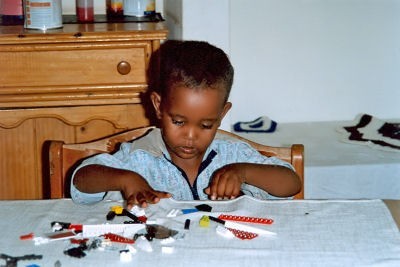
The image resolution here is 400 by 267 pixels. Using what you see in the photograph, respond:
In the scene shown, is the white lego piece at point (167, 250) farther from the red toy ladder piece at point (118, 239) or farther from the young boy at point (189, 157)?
the young boy at point (189, 157)

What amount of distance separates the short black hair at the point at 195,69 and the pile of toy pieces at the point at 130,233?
0.32 m

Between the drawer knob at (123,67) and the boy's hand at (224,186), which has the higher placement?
the drawer knob at (123,67)

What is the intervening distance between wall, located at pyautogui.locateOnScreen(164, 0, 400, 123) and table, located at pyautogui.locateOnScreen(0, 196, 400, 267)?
1.61 meters

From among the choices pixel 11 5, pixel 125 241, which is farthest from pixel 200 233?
pixel 11 5

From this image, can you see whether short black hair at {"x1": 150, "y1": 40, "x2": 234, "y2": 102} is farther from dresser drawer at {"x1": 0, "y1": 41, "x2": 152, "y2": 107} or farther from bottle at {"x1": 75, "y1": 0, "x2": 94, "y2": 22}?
bottle at {"x1": 75, "y1": 0, "x2": 94, "y2": 22}

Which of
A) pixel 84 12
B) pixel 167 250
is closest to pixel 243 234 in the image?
pixel 167 250

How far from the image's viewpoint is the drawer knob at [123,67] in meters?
1.93

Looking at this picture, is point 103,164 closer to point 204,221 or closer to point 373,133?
point 204,221

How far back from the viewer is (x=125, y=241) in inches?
37.3

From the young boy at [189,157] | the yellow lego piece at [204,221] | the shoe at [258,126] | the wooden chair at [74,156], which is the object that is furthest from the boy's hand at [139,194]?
the shoe at [258,126]

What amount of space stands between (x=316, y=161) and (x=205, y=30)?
0.66m

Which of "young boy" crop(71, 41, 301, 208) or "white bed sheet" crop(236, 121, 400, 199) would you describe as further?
"white bed sheet" crop(236, 121, 400, 199)

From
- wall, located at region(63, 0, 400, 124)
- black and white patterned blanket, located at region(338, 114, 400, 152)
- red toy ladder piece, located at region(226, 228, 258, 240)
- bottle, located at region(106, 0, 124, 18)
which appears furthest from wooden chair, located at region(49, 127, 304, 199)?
wall, located at region(63, 0, 400, 124)

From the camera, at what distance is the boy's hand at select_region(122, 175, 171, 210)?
1.09 m
